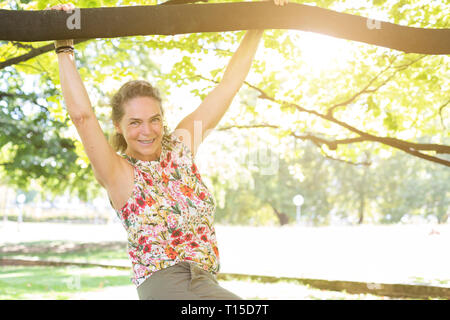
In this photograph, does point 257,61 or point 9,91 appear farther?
point 9,91

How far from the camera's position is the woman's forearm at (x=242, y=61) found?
294 cm

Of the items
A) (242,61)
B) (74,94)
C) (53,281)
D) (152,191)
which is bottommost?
(53,281)

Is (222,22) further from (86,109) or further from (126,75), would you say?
(126,75)

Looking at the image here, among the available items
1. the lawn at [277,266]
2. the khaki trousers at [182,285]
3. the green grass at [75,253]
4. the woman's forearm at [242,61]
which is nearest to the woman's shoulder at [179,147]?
the woman's forearm at [242,61]

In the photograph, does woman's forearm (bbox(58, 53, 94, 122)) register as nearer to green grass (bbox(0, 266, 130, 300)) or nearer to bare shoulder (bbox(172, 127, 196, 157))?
bare shoulder (bbox(172, 127, 196, 157))

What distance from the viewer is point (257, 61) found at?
7.07 metres

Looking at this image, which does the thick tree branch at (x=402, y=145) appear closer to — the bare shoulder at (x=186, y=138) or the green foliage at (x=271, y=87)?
the green foliage at (x=271, y=87)

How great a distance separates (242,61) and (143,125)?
763mm

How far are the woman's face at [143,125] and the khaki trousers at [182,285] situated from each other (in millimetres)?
595

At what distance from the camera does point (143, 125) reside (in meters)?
2.51

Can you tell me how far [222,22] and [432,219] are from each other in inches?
1618

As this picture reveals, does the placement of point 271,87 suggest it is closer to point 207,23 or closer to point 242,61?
point 242,61

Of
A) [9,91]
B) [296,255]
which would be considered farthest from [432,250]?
[9,91]

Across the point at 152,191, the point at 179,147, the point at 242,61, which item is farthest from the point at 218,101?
the point at 152,191
